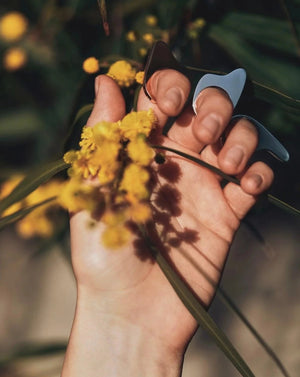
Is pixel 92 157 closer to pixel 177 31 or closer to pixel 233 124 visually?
pixel 233 124

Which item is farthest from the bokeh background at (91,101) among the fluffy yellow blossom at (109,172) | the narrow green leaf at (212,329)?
the narrow green leaf at (212,329)


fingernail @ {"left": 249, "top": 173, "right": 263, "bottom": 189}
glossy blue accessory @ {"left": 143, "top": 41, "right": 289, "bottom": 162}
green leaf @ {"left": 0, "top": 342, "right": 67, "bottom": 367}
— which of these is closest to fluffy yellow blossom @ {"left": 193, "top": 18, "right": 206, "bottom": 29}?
glossy blue accessory @ {"left": 143, "top": 41, "right": 289, "bottom": 162}

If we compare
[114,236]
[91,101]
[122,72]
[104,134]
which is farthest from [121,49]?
[114,236]

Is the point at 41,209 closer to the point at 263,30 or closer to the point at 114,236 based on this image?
the point at 114,236

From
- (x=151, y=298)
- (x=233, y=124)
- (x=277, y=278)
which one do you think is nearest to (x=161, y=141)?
Result: (x=233, y=124)

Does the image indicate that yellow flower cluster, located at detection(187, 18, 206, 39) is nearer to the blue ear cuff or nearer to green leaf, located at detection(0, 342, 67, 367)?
the blue ear cuff
